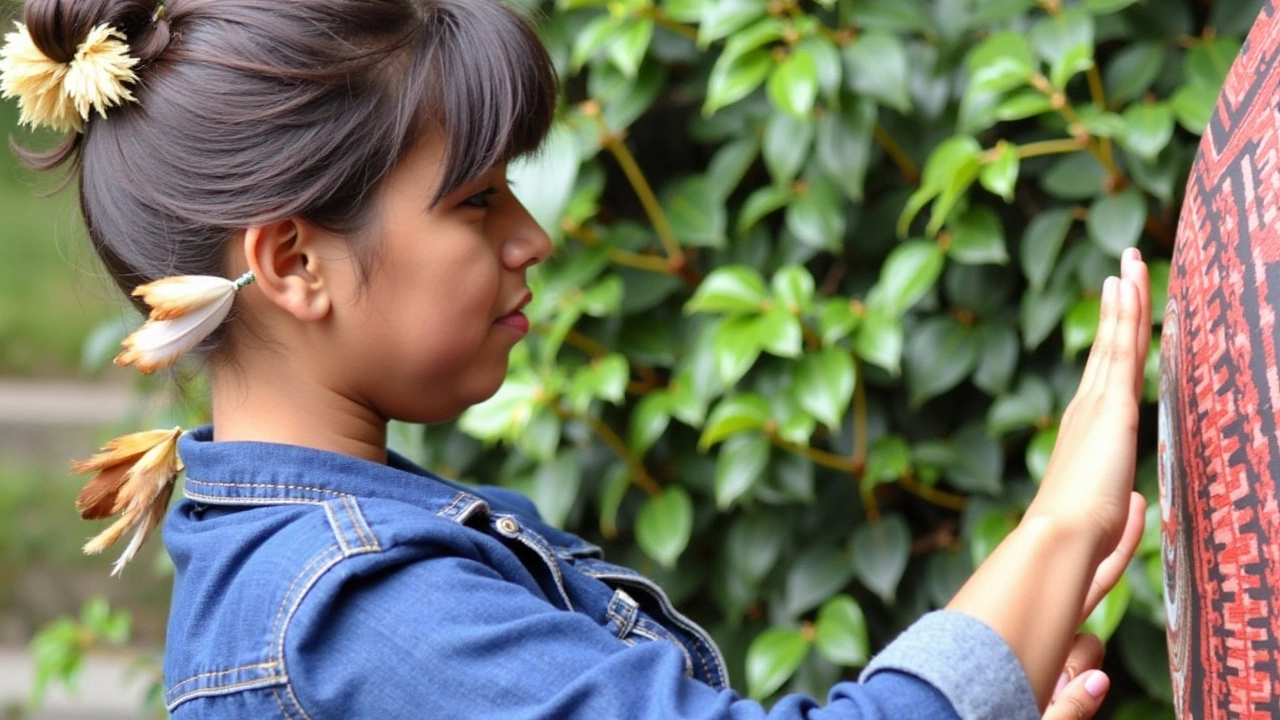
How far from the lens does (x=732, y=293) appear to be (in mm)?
1757

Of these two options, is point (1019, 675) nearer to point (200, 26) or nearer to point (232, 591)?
point (232, 591)

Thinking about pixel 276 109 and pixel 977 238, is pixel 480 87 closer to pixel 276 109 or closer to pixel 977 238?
pixel 276 109

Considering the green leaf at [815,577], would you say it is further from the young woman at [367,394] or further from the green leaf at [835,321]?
the young woman at [367,394]

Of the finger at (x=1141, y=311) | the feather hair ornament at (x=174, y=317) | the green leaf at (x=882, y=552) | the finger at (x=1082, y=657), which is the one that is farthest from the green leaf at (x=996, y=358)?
the feather hair ornament at (x=174, y=317)

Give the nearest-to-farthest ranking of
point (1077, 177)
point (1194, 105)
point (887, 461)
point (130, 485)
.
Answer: point (130, 485) → point (1194, 105) → point (1077, 177) → point (887, 461)

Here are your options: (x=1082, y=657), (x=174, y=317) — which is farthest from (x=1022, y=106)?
(x=174, y=317)

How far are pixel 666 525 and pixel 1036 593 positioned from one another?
3.49 ft

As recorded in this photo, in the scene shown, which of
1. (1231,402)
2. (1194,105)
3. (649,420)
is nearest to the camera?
(1231,402)

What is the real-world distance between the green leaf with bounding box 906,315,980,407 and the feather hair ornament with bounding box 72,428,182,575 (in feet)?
3.09

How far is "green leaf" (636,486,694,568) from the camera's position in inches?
74.8

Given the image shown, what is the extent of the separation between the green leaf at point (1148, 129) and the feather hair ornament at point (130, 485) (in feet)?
3.61

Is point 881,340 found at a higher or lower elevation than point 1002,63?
lower

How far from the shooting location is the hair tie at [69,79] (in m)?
1.09

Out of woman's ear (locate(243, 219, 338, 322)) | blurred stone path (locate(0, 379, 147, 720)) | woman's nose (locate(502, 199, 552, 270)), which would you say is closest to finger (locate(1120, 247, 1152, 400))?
woman's nose (locate(502, 199, 552, 270))
